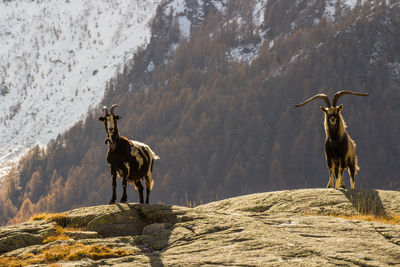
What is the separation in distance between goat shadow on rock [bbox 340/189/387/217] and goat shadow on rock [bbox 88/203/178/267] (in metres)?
5.14

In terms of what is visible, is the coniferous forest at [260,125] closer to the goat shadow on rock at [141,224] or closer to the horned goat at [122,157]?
the horned goat at [122,157]

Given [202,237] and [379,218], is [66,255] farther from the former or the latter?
[379,218]

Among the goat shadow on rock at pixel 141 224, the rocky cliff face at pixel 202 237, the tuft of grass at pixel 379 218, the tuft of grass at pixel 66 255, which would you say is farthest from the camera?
the tuft of grass at pixel 379 218

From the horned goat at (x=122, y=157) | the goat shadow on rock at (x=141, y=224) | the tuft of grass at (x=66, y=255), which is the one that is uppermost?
the horned goat at (x=122, y=157)

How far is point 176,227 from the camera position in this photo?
10680 millimetres

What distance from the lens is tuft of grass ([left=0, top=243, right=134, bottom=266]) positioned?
8789 mm

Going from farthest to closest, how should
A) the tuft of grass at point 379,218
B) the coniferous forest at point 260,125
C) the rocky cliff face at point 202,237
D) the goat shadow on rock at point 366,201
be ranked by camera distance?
1. the coniferous forest at point 260,125
2. the goat shadow on rock at point 366,201
3. the tuft of grass at point 379,218
4. the rocky cliff face at point 202,237

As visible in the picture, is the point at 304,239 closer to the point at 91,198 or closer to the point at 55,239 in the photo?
the point at 55,239

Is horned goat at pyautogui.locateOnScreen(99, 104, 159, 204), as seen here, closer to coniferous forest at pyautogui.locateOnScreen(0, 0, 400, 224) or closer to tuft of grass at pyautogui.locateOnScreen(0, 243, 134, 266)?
tuft of grass at pyautogui.locateOnScreen(0, 243, 134, 266)

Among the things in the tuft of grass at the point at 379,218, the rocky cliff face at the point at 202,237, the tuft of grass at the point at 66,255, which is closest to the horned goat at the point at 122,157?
the rocky cliff face at the point at 202,237

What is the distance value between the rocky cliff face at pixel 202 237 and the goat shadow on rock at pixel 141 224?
20 mm

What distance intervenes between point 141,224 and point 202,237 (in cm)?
247

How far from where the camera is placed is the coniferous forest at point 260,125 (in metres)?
137

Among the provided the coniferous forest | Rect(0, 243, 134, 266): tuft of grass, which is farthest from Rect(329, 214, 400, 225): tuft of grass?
the coniferous forest
